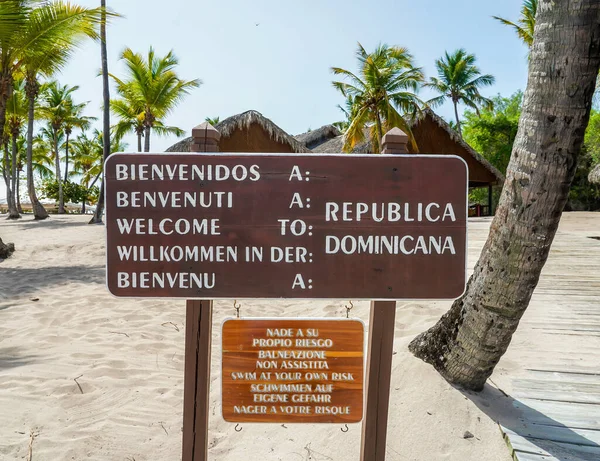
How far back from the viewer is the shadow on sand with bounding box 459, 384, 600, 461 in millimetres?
2332

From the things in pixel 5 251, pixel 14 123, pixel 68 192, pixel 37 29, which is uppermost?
pixel 14 123

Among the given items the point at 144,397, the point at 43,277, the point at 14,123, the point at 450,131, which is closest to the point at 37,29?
the point at 43,277

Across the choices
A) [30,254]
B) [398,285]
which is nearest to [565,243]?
[398,285]

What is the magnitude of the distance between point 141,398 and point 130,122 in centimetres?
2401

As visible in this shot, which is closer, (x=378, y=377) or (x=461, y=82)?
(x=378, y=377)

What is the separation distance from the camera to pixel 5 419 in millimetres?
2900

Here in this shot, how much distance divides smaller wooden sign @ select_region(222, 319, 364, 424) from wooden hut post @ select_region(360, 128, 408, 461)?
5 cm

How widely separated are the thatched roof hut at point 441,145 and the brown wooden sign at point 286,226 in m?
15.2

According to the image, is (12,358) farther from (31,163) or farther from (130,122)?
(130,122)

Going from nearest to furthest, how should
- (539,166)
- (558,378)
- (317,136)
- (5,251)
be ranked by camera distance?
(539,166), (558,378), (5,251), (317,136)

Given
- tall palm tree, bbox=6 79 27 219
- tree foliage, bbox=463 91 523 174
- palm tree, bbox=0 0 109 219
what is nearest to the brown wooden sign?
palm tree, bbox=0 0 109 219

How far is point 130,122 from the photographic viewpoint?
966 inches

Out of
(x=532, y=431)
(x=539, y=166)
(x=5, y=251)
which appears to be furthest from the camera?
(x=5, y=251)

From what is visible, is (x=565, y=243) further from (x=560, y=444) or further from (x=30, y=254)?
(x=30, y=254)
